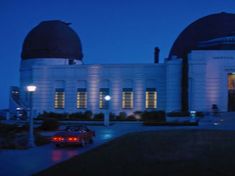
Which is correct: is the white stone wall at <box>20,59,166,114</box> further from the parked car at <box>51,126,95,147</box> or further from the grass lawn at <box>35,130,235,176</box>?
the grass lawn at <box>35,130,235,176</box>

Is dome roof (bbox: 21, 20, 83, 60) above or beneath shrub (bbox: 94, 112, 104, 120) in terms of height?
above

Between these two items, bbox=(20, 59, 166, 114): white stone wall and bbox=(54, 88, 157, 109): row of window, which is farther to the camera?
bbox=(20, 59, 166, 114): white stone wall

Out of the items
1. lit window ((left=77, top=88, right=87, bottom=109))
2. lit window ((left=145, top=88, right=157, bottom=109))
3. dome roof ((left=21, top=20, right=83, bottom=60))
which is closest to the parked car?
lit window ((left=145, top=88, right=157, bottom=109))

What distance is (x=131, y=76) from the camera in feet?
191

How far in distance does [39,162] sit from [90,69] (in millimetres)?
43191

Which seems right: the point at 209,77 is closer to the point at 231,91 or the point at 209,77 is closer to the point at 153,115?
the point at 231,91

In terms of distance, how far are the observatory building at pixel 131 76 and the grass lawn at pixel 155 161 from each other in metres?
33.4

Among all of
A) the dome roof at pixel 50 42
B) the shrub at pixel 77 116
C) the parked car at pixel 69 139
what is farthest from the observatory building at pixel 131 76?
the parked car at pixel 69 139

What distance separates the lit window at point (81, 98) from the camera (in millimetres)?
59062

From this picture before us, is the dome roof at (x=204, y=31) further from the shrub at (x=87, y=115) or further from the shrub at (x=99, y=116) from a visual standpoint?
the shrub at (x=87, y=115)

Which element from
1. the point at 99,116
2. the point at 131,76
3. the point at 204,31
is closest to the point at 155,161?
the point at 99,116

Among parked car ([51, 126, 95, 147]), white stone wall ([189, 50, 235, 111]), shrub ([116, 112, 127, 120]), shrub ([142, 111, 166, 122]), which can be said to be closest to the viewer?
parked car ([51, 126, 95, 147])

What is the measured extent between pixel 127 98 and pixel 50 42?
46.8ft

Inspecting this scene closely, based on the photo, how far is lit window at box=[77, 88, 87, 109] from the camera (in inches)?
2325
